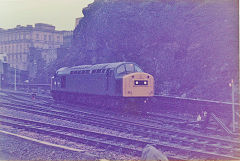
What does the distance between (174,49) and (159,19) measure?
679 centimetres

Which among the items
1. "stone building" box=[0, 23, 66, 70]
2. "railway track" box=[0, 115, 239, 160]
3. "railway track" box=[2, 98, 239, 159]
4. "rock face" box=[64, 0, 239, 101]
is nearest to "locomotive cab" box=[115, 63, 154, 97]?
"railway track" box=[2, 98, 239, 159]

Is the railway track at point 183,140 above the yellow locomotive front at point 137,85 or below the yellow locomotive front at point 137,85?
below

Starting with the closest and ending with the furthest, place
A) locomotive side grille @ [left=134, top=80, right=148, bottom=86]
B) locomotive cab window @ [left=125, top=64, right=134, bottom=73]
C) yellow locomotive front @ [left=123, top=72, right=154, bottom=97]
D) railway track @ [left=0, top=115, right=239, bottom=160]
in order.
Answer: railway track @ [left=0, top=115, right=239, bottom=160] < yellow locomotive front @ [left=123, top=72, right=154, bottom=97] < locomotive side grille @ [left=134, top=80, right=148, bottom=86] < locomotive cab window @ [left=125, top=64, right=134, bottom=73]

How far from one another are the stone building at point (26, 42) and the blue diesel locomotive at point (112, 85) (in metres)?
29.8

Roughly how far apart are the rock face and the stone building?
11.4 m

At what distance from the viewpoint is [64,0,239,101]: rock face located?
2662cm

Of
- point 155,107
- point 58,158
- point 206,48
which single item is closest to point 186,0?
point 206,48

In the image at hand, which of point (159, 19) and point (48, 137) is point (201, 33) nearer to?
point (159, 19)

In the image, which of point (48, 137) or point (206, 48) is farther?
point (206, 48)

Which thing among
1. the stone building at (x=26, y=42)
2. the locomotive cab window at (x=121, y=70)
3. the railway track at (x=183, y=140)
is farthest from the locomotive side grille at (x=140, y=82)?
the stone building at (x=26, y=42)

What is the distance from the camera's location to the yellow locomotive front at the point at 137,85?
1969 cm

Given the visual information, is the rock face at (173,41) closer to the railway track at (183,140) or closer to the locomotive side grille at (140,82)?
the locomotive side grille at (140,82)

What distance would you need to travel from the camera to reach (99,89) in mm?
22188

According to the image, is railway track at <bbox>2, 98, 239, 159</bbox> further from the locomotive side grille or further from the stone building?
the stone building
